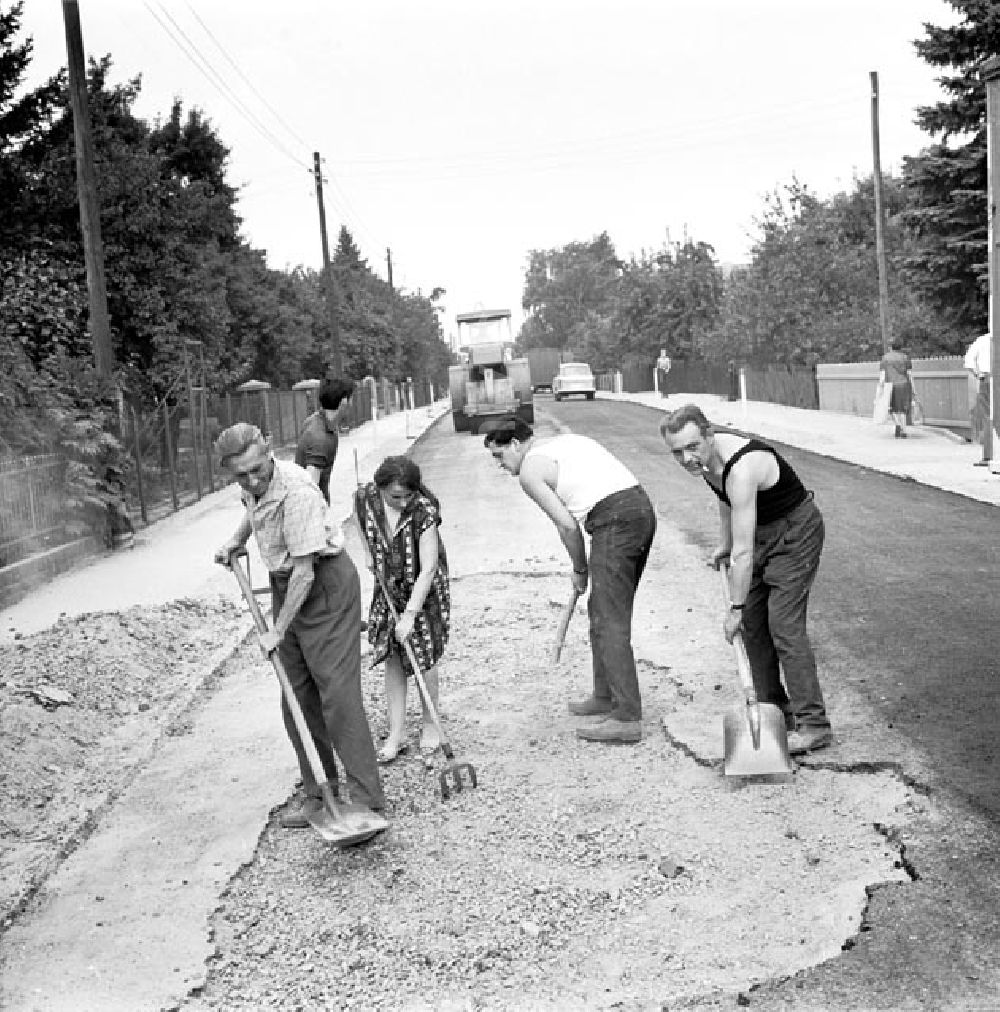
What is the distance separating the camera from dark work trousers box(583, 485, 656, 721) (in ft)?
20.4

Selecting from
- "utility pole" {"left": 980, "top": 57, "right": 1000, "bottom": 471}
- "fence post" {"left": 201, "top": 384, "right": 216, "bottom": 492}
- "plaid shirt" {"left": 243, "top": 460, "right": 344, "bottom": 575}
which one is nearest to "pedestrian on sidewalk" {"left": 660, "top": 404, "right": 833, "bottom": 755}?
"plaid shirt" {"left": 243, "top": 460, "right": 344, "bottom": 575}

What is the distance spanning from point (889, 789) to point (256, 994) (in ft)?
8.63

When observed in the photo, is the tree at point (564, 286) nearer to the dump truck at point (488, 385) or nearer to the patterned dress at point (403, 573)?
the dump truck at point (488, 385)

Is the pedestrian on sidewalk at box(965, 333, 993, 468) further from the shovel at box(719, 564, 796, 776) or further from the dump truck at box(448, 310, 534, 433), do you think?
the dump truck at box(448, 310, 534, 433)

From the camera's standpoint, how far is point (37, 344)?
61.7 ft

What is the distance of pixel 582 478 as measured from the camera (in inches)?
247

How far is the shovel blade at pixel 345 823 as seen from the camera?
495 cm

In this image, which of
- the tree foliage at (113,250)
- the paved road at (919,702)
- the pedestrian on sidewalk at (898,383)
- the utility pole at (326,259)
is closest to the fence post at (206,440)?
the tree foliage at (113,250)

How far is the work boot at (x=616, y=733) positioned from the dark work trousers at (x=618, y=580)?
50mm

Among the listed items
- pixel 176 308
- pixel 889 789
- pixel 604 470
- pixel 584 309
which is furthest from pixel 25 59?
pixel 584 309

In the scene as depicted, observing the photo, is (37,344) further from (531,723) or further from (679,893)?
(679,893)

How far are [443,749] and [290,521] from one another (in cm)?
148

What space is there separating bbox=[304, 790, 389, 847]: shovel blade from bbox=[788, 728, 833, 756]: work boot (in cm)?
181

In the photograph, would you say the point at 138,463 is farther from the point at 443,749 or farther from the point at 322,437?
the point at 443,749
